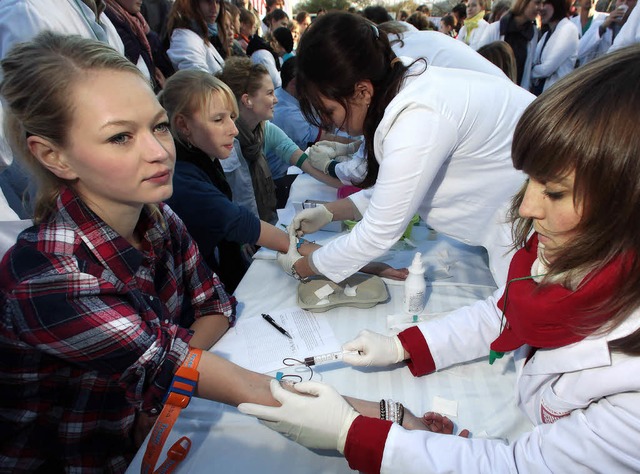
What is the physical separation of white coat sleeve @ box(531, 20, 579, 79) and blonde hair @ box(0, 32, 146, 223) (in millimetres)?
4591

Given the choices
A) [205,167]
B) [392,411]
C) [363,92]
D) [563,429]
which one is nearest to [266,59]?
[205,167]

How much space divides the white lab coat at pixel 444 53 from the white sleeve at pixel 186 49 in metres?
1.79

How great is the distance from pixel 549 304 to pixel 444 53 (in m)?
1.51

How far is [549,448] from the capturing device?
739 mm

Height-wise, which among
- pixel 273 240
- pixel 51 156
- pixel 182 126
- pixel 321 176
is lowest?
pixel 321 176

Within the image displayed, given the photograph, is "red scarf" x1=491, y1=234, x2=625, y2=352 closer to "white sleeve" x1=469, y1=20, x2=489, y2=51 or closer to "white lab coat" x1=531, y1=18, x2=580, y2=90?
"white lab coat" x1=531, y1=18, x2=580, y2=90

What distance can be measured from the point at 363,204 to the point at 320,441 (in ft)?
3.84

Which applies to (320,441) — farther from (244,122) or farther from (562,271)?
(244,122)

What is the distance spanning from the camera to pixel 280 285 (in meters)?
1.49

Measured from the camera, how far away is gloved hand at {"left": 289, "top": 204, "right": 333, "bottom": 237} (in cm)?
177

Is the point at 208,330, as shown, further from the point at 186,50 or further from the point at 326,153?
the point at 186,50

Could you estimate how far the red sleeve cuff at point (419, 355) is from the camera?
42.6 inches

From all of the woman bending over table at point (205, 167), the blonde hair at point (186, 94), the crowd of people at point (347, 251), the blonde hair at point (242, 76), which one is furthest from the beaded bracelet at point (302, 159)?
the crowd of people at point (347, 251)

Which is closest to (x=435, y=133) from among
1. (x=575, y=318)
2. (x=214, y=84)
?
(x=575, y=318)
